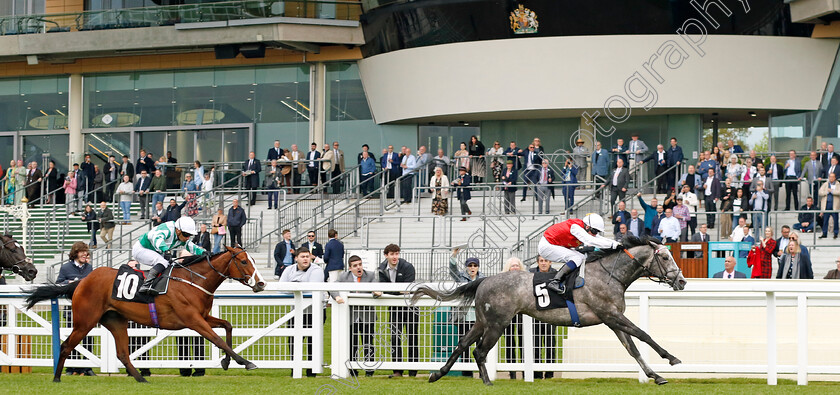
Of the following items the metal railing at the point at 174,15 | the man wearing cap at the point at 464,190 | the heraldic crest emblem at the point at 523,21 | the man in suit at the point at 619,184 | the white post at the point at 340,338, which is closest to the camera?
the white post at the point at 340,338

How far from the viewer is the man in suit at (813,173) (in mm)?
22219

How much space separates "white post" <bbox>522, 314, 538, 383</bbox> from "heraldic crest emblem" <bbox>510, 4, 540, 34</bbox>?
17306mm

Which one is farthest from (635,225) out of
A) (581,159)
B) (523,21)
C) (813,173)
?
(523,21)

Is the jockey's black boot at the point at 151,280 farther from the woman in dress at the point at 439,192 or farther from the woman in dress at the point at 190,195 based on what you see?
the woman in dress at the point at 190,195

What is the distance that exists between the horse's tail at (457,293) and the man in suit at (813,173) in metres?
13.4

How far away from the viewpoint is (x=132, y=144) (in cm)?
3341

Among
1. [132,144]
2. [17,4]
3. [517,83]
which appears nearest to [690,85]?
[517,83]

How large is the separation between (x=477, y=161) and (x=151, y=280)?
16.5 m

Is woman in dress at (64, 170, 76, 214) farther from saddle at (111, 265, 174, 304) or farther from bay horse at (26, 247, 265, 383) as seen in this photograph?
saddle at (111, 265, 174, 304)

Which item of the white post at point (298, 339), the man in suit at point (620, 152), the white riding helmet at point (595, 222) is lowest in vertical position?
the white post at point (298, 339)

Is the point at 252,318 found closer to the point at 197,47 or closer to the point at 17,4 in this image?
the point at 197,47

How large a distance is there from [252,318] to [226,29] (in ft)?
63.1

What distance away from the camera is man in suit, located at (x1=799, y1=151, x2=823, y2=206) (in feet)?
72.9

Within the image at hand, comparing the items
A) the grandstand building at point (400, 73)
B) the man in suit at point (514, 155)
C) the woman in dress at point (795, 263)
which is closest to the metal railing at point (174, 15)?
the grandstand building at point (400, 73)
